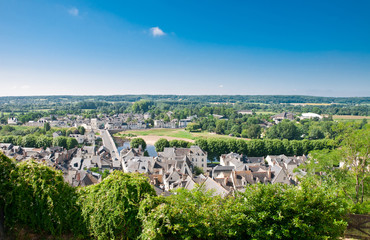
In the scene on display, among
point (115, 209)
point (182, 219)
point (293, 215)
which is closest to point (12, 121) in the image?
point (115, 209)

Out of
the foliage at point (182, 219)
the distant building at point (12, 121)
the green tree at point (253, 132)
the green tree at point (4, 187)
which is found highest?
the green tree at point (4, 187)

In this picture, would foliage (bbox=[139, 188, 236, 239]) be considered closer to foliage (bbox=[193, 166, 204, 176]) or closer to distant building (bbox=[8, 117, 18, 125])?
foliage (bbox=[193, 166, 204, 176])

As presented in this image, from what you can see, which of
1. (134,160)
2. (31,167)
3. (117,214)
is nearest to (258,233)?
(117,214)

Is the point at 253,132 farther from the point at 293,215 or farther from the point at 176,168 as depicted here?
the point at 293,215

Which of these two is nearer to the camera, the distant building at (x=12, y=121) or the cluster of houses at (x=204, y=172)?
the cluster of houses at (x=204, y=172)

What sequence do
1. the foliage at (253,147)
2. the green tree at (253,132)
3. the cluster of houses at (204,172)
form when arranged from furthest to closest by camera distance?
the green tree at (253,132) → the foliage at (253,147) → the cluster of houses at (204,172)

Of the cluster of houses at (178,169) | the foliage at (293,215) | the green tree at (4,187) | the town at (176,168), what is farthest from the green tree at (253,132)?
the green tree at (4,187)

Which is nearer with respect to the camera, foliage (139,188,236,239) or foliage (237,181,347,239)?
foliage (139,188,236,239)

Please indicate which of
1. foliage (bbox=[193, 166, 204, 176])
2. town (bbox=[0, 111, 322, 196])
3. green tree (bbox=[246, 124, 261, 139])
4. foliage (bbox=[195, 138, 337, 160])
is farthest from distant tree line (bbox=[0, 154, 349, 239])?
green tree (bbox=[246, 124, 261, 139])

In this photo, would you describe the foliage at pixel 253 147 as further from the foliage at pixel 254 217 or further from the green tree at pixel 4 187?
the green tree at pixel 4 187

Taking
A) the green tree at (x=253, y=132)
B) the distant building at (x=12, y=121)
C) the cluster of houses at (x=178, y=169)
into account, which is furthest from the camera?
the distant building at (x=12, y=121)
